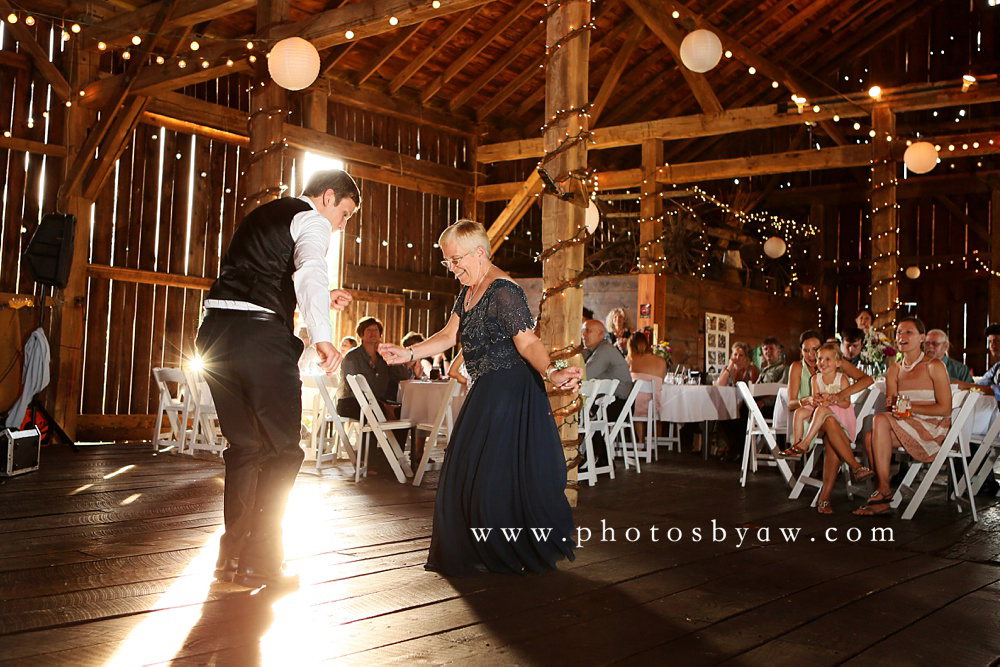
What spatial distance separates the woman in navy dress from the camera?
3336 millimetres

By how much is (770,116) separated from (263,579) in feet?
30.1

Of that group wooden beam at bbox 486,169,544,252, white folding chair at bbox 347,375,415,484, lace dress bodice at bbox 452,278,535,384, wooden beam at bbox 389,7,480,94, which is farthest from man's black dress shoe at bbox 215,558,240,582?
wooden beam at bbox 389,7,480,94

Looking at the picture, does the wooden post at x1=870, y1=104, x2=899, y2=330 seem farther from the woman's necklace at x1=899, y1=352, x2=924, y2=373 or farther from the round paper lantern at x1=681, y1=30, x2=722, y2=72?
the woman's necklace at x1=899, y1=352, x2=924, y2=373

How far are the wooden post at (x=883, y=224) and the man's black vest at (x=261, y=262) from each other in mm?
8007

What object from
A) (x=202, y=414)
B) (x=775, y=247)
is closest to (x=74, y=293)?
(x=202, y=414)

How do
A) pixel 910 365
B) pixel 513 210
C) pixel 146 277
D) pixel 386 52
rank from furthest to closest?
pixel 513 210 < pixel 386 52 < pixel 146 277 < pixel 910 365

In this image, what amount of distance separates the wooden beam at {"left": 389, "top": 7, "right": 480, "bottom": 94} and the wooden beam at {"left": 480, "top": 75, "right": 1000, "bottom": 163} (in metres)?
1.90

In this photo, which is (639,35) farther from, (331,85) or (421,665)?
(421,665)

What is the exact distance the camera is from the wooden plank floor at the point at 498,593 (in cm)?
243

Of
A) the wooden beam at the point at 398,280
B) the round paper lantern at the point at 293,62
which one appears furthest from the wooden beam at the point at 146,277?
the round paper lantern at the point at 293,62

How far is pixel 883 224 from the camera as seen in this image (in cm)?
1009

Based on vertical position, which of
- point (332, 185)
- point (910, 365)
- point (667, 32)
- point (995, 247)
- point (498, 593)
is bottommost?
point (498, 593)

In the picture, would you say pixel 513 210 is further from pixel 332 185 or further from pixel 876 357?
pixel 332 185

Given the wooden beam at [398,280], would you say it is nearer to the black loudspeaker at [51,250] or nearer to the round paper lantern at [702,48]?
the black loudspeaker at [51,250]
